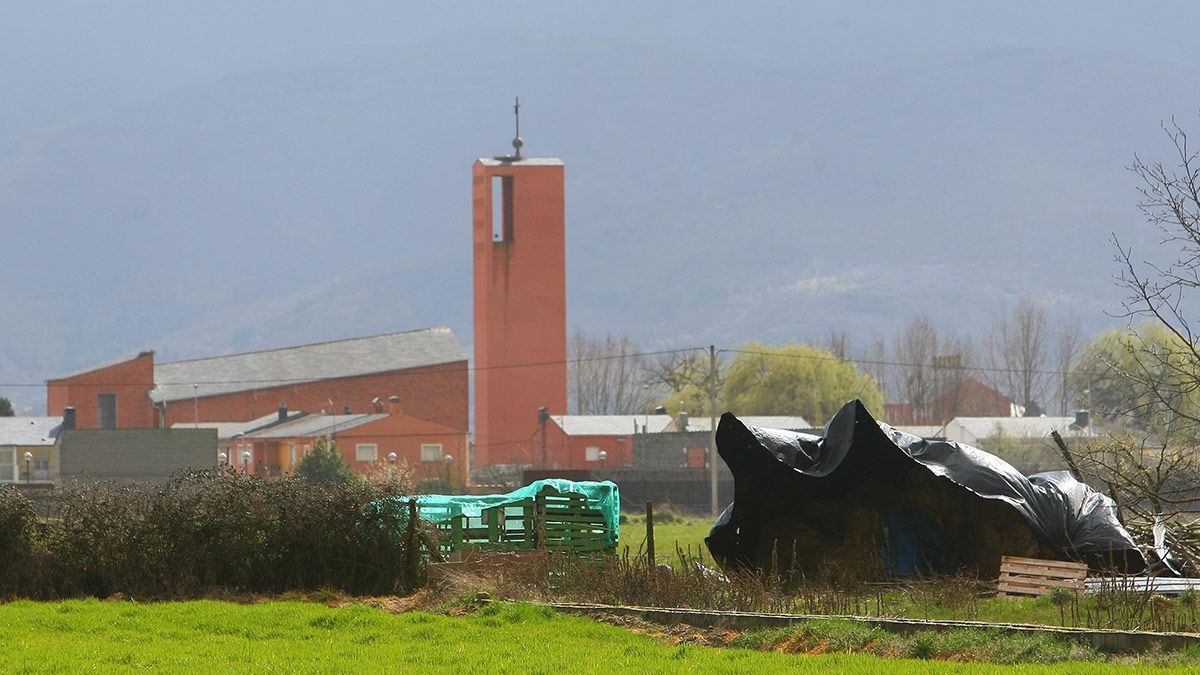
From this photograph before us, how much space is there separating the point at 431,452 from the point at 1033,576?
58558 millimetres

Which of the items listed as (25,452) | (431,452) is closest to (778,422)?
(431,452)

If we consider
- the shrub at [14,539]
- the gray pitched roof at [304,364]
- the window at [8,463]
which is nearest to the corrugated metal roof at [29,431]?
the window at [8,463]

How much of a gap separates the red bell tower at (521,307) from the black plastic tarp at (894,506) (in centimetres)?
6204

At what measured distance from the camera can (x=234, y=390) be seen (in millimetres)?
Answer: 86000

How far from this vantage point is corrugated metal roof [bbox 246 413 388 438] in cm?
7294

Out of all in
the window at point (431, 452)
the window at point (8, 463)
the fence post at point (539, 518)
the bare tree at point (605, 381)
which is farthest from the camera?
the bare tree at point (605, 381)

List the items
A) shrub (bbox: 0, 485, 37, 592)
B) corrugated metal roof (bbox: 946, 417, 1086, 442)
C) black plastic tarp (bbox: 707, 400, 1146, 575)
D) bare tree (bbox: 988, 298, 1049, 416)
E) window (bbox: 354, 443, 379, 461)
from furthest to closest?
bare tree (bbox: 988, 298, 1049, 416)
corrugated metal roof (bbox: 946, 417, 1086, 442)
window (bbox: 354, 443, 379, 461)
black plastic tarp (bbox: 707, 400, 1146, 575)
shrub (bbox: 0, 485, 37, 592)

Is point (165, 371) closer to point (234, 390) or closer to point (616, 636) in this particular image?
point (234, 390)

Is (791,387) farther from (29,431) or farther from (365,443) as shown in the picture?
(29,431)

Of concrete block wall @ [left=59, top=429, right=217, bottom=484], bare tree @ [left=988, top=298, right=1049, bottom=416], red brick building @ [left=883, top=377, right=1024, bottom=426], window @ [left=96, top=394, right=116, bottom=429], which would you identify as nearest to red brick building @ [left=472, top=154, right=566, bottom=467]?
window @ [left=96, top=394, right=116, bottom=429]

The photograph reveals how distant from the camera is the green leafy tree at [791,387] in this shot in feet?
294

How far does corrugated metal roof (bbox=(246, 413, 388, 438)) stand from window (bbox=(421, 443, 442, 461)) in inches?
92.6

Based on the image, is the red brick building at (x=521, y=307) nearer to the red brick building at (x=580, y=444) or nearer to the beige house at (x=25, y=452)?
the red brick building at (x=580, y=444)

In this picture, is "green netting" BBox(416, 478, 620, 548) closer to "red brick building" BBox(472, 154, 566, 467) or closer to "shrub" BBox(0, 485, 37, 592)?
"shrub" BBox(0, 485, 37, 592)
